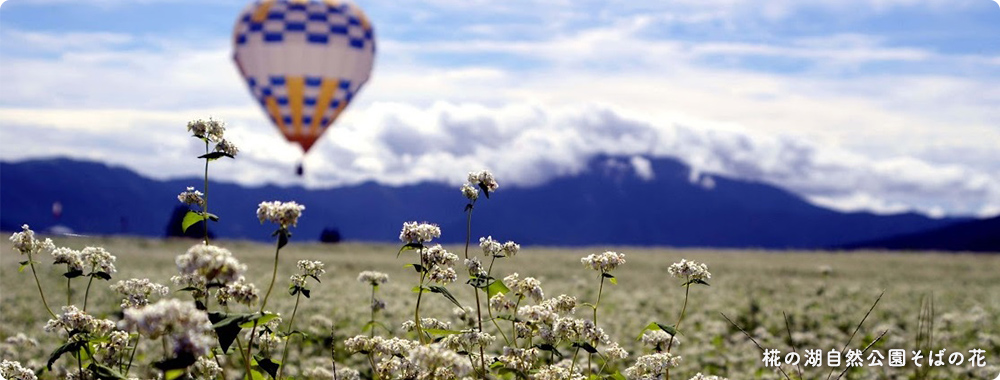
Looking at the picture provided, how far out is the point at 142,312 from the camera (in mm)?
3465

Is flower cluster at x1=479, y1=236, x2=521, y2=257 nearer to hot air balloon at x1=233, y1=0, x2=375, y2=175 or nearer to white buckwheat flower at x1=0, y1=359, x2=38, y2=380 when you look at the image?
white buckwheat flower at x1=0, y1=359, x2=38, y2=380

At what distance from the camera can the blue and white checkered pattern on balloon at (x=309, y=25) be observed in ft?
187

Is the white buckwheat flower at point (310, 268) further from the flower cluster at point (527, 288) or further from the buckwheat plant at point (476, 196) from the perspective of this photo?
the flower cluster at point (527, 288)

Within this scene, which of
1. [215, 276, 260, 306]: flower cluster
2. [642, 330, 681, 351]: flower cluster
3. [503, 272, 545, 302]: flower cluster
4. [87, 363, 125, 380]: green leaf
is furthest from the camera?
[642, 330, 681, 351]: flower cluster

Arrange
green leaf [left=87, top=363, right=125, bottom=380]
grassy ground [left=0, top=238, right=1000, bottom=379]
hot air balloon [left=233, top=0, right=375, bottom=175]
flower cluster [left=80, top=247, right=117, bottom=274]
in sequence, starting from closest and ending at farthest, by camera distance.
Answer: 1. green leaf [left=87, top=363, right=125, bottom=380]
2. flower cluster [left=80, top=247, right=117, bottom=274]
3. grassy ground [left=0, top=238, right=1000, bottom=379]
4. hot air balloon [left=233, top=0, right=375, bottom=175]

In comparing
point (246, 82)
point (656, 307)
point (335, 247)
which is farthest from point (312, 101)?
point (656, 307)

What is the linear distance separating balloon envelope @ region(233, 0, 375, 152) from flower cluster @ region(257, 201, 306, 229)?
174 feet

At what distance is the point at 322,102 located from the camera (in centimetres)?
5878

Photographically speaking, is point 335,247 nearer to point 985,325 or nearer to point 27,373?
point 985,325

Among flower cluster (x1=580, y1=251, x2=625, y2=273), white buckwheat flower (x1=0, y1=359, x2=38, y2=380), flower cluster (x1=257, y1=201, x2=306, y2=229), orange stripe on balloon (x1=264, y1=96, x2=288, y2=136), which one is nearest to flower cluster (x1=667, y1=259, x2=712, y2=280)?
flower cluster (x1=580, y1=251, x2=625, y2=273)

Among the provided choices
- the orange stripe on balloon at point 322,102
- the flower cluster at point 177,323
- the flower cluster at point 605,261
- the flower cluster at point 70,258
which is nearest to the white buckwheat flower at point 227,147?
the flower cluster at point 70,258

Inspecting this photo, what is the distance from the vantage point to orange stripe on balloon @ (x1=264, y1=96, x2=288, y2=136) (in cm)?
5850

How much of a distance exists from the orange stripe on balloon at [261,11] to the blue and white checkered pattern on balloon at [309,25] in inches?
7.2

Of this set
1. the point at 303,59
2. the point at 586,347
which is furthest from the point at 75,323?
the point at 303,59
